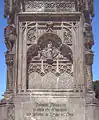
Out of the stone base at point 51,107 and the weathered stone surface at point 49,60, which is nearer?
the stone base at point 51,107

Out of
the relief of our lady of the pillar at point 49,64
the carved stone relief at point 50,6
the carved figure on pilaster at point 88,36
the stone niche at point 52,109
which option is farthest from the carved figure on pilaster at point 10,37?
the carved figure on pilaster at point 88,36

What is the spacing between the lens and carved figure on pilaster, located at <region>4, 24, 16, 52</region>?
46.4 feet

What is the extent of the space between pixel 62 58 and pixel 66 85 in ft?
4.43

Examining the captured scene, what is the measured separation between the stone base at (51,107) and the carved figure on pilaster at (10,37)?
100 inches

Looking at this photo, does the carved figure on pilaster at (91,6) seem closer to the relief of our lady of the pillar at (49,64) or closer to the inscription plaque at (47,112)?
the relief of our lady of the pillar at (49,64)

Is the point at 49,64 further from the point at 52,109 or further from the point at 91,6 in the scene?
the point at 91,6

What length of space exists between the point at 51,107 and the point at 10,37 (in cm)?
390

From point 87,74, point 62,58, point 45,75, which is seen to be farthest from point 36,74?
point 87,74

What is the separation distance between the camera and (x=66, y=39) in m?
14.2

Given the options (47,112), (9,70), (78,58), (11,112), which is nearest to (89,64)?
(78,58)

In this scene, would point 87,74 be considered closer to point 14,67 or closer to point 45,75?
point 45,75

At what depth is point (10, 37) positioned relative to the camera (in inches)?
558

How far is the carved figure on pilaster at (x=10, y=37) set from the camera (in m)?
14.1

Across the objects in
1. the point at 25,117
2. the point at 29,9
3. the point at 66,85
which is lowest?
the point at 25,117
